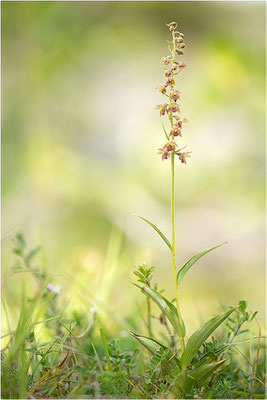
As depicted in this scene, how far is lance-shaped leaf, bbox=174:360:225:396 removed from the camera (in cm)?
72

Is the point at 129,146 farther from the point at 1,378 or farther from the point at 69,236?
the point at 1,378

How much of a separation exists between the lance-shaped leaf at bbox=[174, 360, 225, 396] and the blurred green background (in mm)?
2243

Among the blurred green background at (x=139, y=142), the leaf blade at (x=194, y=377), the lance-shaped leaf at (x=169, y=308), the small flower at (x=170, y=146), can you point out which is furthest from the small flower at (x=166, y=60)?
the blurred green background at (x=139, y=142)

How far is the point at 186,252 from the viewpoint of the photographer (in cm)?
342

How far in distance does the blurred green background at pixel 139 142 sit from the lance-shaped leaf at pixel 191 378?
88.3 inches

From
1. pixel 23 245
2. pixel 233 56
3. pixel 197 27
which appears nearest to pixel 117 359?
pixel 23 245

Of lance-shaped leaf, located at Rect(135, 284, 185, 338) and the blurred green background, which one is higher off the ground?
the blurred green background

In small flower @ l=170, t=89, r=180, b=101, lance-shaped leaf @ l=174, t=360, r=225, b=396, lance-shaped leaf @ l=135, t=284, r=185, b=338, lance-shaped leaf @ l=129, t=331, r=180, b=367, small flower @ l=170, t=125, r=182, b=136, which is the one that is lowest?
lance-shaped leaf @ l=174, t=360, r=225, b=396

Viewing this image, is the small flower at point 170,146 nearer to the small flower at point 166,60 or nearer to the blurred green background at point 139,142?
the small flower at point 166,60

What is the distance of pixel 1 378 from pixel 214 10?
3.21m

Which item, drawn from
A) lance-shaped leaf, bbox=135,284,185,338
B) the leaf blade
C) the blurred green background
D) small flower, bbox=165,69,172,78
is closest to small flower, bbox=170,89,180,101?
small flower, bbox=165,69,172,78

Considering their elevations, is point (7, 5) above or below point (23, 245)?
above

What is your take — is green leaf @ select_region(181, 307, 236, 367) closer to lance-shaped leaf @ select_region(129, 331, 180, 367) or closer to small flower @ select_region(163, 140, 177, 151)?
lance-shaped leaf @ select_region(129, 331, 180, 367)

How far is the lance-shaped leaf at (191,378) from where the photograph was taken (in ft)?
2.36
